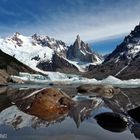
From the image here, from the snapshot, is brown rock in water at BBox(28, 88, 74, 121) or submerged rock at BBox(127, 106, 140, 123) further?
brown rock in water at BBox(28, 88, 74, 121)

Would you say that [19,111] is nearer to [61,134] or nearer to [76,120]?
[76,120]

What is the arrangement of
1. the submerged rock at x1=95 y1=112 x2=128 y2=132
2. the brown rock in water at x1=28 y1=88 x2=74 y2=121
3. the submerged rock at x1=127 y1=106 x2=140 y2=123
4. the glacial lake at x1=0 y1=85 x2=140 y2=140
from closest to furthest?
the glacial lake at x1=0 y1=85 x2=140 y2=140, the submerged rock at x1=95 y1=112 x2=128 y2=132, the submerged rock at x1=127 y1=106 x2=140 y2=123, the brown rock in water at x1=28 y1=88 x2=74 y2=121

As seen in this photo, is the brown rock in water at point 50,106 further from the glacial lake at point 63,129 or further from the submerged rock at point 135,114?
the submerged rock at point 135,114

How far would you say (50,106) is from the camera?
34375mm

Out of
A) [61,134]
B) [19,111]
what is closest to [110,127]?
[61,134]

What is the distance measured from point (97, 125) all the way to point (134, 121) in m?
2.80

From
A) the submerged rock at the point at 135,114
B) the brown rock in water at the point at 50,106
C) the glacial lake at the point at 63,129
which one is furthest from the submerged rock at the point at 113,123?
the brown rock in water at the point at 50,106

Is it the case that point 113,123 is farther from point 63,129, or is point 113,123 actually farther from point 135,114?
point 135,114

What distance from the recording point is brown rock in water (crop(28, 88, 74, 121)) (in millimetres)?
30484

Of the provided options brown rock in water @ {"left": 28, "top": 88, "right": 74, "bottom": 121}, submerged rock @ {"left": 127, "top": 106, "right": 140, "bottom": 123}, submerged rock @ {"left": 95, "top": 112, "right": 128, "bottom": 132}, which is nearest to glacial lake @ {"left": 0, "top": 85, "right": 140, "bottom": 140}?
submerged rock @ {"left": 95, "top": 112, "right": 128, "bottom": 132}

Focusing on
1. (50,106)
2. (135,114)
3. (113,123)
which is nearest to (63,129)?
(113,123)

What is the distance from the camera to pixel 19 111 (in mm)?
33531

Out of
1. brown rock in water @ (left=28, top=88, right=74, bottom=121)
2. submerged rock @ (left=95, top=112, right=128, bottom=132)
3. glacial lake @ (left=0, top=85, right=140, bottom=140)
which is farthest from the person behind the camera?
brown rock in water @ (left=28, top=88, right=74, bottom=121)

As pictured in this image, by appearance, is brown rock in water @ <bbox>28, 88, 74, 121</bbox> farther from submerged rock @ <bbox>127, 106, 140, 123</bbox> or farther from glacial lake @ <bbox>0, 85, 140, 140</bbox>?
submerged rock @ <bbox>127, 106, 140, 123</bbox>
